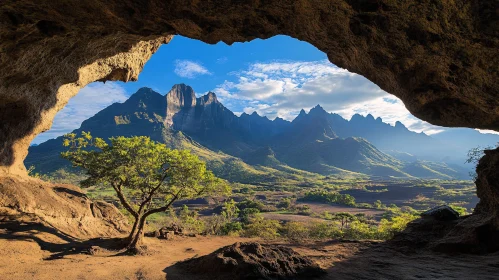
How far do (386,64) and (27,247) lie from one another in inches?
833

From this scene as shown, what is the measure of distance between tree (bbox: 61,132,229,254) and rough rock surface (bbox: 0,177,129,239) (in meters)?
3.10

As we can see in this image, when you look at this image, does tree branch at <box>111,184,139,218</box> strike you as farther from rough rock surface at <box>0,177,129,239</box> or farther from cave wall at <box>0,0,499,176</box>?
cave wall at <box>0,0,499,176</box>

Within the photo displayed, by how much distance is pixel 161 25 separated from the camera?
10.8m

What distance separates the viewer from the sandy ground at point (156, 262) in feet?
37.8

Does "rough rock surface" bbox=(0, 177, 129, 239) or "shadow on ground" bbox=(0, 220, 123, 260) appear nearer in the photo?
"shadow on ground" bbox=(0, 220, 123, 260)

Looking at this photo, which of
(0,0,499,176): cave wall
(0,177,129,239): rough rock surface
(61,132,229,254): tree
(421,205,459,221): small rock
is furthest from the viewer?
(421,205,459,221): small rock

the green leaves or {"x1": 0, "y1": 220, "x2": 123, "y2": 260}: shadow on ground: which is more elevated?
the green leaves

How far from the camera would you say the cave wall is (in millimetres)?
7992

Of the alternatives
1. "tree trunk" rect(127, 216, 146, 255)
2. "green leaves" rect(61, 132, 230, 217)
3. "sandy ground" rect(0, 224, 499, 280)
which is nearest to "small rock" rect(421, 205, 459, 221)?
"sandy ground" rect(0, 224, 499, 280)

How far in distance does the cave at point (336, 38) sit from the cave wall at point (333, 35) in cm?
4

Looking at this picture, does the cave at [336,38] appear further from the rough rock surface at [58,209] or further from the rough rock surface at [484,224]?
the rough rock surface at [58,209]

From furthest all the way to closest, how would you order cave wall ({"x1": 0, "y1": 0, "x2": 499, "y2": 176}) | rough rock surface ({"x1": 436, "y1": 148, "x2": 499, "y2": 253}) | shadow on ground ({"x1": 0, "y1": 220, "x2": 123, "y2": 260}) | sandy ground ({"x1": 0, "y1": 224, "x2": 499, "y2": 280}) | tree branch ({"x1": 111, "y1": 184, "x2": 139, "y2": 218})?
tree branch ({"x1": 111, "y1": 184, "x2": 139, "y2": 218}), shadow on ground ({"x1": 0, "y1": 220, "x2": 123, "y2": 260}), rough rock surface ({"x1": 436, "y1": 148, "x2": 499, "y2": 253}), sandy ground ({"x1": 0, "y1": 224, "x2": 499, "y2": 280}), cave wall ({"x1": 0, "y1": 0, "x2": 499, "y2": 176})

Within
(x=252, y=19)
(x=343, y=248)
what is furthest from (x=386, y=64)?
(x=343, y=248)

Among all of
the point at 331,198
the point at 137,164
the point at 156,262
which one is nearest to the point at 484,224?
the point at 156,262
